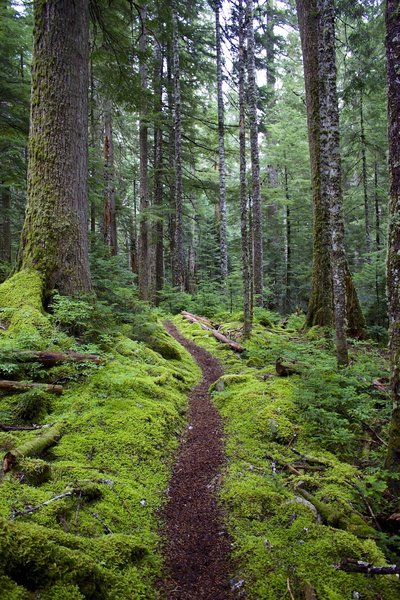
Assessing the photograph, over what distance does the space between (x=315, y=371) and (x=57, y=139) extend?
6.03m

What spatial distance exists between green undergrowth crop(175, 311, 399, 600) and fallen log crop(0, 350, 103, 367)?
2322mm

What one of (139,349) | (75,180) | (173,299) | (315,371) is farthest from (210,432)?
(173,299)

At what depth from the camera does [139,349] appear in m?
6.98

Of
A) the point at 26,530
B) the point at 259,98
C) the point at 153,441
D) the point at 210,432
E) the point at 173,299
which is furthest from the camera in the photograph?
the point at 259,98

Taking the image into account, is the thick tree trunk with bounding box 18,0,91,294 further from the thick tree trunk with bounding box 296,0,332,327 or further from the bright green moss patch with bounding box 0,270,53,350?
the thick tree trunk with bounding box 296,0,332,327

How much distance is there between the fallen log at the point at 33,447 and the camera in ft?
9.90

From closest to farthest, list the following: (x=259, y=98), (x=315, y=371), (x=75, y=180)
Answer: (x=315, y=371)
(x=75, y=180)
(x=259, y=98)

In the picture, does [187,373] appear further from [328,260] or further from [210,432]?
[328,260]

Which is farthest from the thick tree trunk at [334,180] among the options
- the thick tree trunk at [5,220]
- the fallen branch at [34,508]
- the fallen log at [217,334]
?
the thick tree trunk at [5,220]

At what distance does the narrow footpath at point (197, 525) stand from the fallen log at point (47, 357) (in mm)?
1832

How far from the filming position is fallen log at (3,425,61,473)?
9.90 feet

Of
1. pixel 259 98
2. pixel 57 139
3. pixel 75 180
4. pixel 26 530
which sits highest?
pixel 259 98

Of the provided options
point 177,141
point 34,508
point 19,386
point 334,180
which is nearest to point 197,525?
point 34,508

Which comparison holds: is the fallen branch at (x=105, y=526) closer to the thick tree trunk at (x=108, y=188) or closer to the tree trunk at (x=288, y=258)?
the thick tree trunk at (x=108, y=188)
